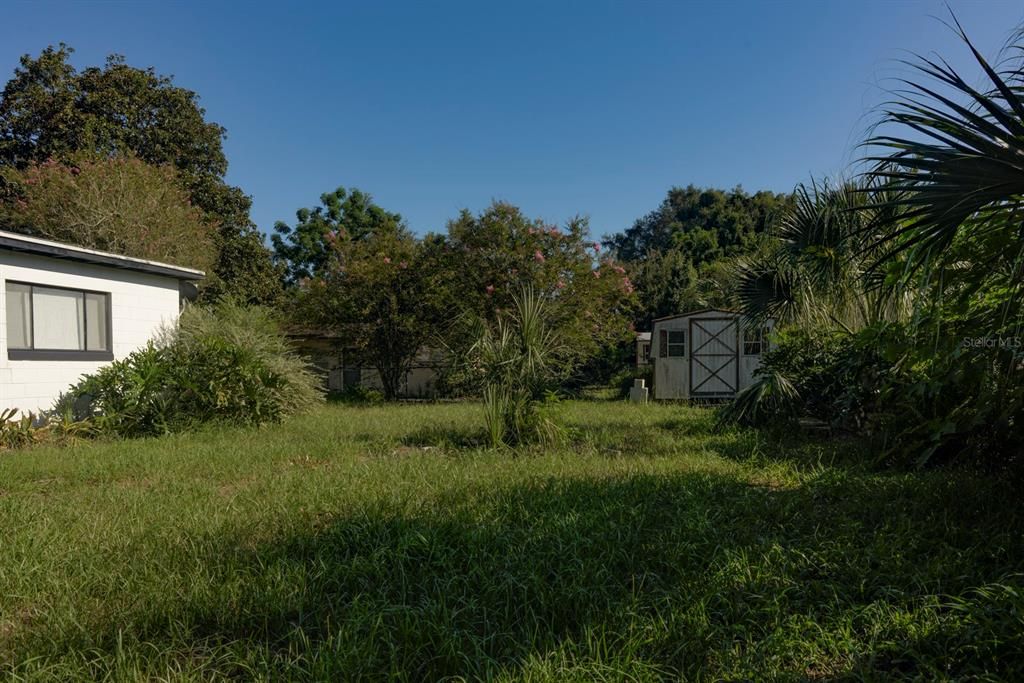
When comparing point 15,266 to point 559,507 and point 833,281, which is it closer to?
point 559,507

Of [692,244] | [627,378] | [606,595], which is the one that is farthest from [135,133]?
[692,244]

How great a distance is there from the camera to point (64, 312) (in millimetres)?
10039

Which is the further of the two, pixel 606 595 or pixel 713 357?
pixel 713 357

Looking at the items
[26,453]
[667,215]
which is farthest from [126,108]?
[667,215]

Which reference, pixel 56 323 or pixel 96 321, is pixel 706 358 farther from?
pixel 56 323

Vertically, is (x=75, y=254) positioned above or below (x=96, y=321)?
above

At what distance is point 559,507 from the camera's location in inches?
171

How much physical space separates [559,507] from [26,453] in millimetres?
7424

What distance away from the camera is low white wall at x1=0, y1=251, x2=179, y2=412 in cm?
909

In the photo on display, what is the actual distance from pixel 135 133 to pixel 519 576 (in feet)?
83.1

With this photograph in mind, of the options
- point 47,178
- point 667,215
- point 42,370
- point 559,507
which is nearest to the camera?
point 559,507

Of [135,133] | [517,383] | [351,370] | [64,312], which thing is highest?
[135,133]

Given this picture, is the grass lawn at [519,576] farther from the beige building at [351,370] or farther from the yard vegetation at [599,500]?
the beige building at [351,370]

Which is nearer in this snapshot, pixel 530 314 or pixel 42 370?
pixel 530 314
